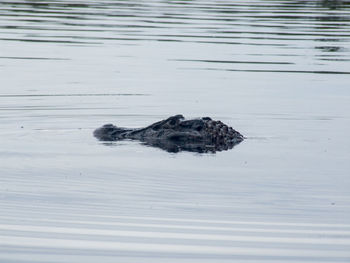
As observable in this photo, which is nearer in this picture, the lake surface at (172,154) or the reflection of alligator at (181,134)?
the lake surface at (172,154)

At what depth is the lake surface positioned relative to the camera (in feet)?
30.3

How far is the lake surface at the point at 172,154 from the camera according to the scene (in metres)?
9.24

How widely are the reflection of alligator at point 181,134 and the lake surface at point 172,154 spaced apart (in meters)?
0.32

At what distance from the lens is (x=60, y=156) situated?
1323 cm

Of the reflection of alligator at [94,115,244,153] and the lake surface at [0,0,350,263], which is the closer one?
the lake surface at [0,0,350,263]

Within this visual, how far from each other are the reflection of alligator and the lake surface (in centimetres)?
32

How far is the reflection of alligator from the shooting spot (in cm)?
1455

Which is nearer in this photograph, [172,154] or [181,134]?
[172,154]

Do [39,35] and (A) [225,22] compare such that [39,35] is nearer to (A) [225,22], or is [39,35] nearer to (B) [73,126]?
(A) [225,22]

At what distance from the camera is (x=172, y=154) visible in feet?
44.6

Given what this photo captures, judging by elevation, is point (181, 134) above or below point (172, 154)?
below

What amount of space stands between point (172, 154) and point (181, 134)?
114 cm

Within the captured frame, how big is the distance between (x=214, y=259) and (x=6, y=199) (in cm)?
289

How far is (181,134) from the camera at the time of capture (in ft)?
48.3
